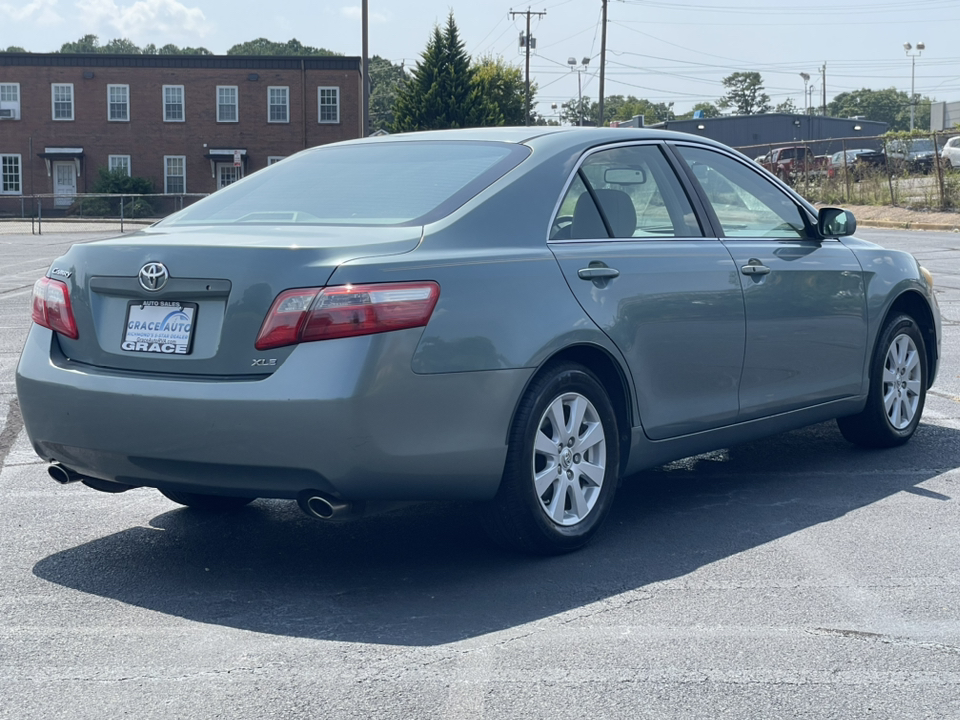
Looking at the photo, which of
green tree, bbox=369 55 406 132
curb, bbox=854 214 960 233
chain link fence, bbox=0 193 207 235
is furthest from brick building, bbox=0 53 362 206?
green tree, bbox=369 55 406 132

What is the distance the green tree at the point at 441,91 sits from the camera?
178 feet

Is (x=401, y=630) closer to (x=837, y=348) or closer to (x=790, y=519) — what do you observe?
(x=790, y=519)

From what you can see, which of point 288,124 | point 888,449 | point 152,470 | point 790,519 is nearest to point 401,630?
point 152,470

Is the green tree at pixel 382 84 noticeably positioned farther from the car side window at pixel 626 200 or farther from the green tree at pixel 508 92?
the car side window at pixel 626 200

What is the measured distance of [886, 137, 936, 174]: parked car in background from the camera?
121 feet

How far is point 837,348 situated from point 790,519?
1.16 metres

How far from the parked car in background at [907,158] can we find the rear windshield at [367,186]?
110 ft

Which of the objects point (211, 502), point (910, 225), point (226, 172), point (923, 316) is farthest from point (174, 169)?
point (211, 502)

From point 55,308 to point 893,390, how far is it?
4.27 m

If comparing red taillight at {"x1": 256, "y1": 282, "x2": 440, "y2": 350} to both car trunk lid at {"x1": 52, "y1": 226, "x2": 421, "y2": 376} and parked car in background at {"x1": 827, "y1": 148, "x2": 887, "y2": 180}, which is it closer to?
car trunk lid at {"x1": 52, "y1": 226, "x2": 421, "y2": 376}

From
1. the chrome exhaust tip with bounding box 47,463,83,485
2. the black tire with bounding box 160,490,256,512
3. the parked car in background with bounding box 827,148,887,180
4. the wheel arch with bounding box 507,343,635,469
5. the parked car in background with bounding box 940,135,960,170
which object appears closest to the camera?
the chrome exhaust tip with bounding box 47,463,83,485

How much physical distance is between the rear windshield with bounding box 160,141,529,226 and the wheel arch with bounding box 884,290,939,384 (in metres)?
2.81

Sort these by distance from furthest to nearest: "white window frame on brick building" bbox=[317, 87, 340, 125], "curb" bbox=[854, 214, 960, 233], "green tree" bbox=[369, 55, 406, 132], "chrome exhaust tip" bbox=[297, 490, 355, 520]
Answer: "green tree" bbox=[369, 55, 406, 132] → "white window frame on brick building" bbox=[317, 87, 340, 125] → "curb" bbox=[854, 214, 960, 233] → "chrome exhaust tip" bbox=[297, 490, 355, 520]

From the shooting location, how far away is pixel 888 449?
A: 6812mm
